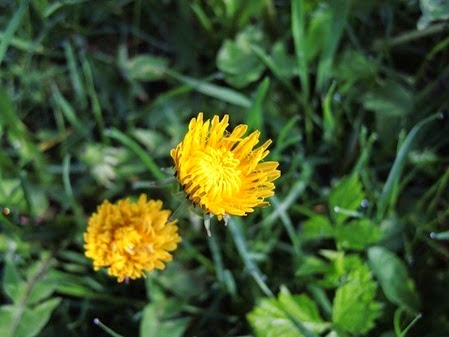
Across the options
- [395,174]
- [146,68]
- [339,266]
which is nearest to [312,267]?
[339,266]

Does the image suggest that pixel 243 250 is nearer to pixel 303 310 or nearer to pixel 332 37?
pixel 303 310

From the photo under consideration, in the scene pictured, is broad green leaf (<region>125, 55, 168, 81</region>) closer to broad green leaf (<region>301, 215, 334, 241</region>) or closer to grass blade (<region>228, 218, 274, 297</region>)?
grass blade (<region>228, 218, 274, 297</region>)

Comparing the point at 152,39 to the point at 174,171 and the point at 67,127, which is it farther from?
the point at 174,171

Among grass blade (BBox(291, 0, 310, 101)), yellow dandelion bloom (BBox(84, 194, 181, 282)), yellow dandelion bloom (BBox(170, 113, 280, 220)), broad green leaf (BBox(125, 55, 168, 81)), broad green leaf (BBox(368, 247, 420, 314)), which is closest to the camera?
yellow dandelion bloom (BBox(170, 113, 280, 220))

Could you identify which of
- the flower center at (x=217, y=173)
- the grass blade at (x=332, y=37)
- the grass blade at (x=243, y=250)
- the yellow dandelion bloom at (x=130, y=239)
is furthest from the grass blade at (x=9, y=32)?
the grass blade at (x=332, y=37)

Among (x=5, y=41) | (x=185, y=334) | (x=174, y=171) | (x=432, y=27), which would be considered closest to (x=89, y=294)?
(x=185, y=334)

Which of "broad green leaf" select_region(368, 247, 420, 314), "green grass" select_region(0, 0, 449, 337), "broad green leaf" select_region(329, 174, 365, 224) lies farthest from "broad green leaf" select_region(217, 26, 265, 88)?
"broad green leaf" select_region(368, 247, 420, 314)
